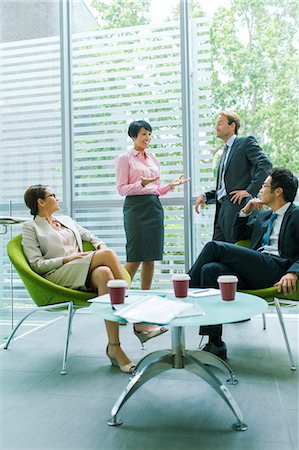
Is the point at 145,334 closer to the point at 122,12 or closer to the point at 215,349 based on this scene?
the point at 215,349

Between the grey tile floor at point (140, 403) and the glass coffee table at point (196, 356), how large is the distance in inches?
4.2

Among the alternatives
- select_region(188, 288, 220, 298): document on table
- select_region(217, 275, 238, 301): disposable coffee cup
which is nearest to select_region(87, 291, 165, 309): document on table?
select_region(188, 288, 220, 298): document on table

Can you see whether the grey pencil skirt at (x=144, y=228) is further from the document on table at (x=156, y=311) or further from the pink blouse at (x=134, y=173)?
the document on table at (x=156, y=311)

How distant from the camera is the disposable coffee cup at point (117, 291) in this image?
2105 mm

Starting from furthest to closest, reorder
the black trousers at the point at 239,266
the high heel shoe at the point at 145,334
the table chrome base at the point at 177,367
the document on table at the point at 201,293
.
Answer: the high heel shoe at the point at 145,334
the black trousers at the point at 239,266
the document on table at the point at 201,293
the table chrome base at the point at 177,367

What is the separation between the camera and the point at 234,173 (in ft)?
11.8

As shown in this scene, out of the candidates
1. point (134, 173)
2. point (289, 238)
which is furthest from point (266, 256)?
point (134, 173)

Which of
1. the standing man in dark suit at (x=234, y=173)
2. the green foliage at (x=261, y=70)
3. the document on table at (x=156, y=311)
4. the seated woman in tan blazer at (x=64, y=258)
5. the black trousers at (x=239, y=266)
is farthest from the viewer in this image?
the green foliage at (x=261, y=70)

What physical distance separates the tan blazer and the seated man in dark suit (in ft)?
2.75

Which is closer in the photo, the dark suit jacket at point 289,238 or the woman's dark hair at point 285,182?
the dark suit jacket at point 289,238

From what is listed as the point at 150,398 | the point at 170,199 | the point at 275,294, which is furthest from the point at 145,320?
the point at 170,199

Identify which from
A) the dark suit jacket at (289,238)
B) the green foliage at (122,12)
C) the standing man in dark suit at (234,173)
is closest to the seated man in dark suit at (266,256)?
the dark suit jacket at (289,238)

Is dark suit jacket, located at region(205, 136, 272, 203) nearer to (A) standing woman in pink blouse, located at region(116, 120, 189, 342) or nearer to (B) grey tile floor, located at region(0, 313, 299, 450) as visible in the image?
(A) standing woman in pink blouse, located at region(116, 120, 189, 342)

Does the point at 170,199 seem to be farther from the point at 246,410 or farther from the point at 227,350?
the point at 246,410
